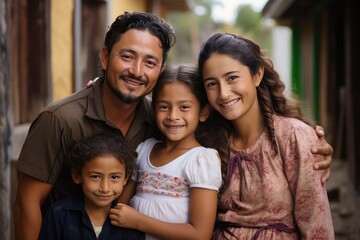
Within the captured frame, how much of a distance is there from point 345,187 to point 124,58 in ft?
18.7

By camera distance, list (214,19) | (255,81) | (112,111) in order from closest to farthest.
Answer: (255,81) → (112,111) → (214,19)

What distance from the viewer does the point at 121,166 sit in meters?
3.08

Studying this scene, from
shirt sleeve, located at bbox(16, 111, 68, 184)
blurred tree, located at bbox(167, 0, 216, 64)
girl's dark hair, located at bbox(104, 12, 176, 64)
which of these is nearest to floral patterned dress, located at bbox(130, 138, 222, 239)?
shirt sleeve, located at bbox(16, 111, 68, 184)

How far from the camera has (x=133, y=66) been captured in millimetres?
3283

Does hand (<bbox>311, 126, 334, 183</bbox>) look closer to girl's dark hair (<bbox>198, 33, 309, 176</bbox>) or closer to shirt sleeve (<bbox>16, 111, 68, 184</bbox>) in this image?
girl's dark hair (<bbox>198, 33, 309, 176</bbox>)

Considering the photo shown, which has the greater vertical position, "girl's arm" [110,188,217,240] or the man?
the man

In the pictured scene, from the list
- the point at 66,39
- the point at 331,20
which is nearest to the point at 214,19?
the point at 331,20

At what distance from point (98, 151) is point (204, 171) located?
1.82 feet

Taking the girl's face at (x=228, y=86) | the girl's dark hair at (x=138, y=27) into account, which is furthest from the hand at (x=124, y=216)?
the girl's dark hair at (x=138, y=27)

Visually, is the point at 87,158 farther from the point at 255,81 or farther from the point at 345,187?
the point at 345,187

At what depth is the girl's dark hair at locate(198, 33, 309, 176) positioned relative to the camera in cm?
315

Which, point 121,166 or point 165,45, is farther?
point 165,45

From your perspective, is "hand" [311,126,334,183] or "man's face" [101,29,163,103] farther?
"man's face" [101,29,163,103]

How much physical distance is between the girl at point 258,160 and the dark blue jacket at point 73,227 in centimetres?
53
